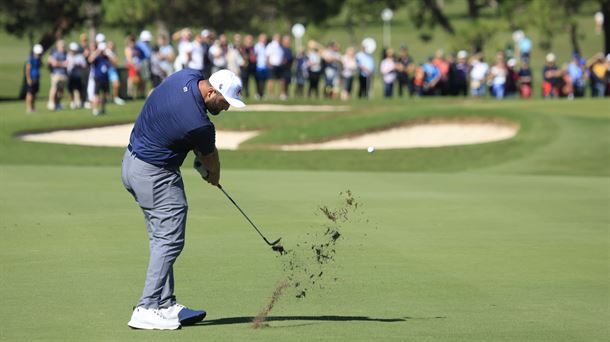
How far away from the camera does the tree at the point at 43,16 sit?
49.6 meters

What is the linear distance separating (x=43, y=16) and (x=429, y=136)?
29.4 metres

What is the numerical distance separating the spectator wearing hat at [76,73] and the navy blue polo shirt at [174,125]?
25191mm

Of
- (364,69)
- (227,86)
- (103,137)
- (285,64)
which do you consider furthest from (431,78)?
(227,86)

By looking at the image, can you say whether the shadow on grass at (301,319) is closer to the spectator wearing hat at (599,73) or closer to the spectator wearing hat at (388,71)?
the spectator wearing hat at (388,71)

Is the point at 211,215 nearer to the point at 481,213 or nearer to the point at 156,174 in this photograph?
the point at 481,213

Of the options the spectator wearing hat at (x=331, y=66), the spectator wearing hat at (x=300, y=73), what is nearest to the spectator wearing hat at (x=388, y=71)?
the spectator wearing hat at (x=331, y=66)

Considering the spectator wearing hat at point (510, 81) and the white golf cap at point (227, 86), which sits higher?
the white golf cap at point (227, 86)

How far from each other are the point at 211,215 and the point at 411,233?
2827 mm

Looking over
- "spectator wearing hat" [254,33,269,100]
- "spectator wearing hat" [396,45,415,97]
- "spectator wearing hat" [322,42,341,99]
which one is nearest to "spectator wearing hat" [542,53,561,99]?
"spectator wearing hat" [396,45,415,97]

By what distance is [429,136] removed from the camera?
30.8 meters

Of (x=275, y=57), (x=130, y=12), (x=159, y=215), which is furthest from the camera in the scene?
(x=130, y=12)

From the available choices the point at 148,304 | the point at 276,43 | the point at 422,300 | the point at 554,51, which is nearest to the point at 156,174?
the point at 148,304

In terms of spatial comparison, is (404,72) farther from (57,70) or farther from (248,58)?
(57,70)

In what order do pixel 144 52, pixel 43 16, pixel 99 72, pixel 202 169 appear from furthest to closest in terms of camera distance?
pixel 43 16 < pixel 144 52 < pixel 99 72 < pixel 202 169
